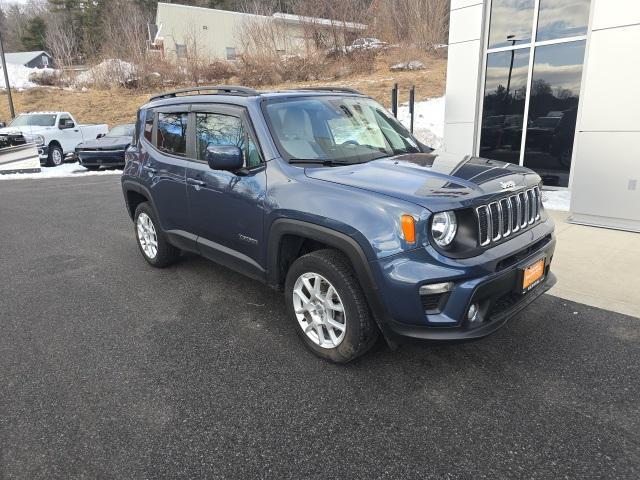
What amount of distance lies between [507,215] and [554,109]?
6236mm

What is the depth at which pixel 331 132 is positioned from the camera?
146 inches

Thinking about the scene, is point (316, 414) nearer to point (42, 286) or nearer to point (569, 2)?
point (42, 286)

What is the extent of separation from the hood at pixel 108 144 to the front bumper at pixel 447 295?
47.2 ft

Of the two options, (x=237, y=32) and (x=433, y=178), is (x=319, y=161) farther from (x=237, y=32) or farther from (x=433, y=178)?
(x=237, y=32)

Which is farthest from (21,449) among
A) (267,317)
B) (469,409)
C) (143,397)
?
(469,409)

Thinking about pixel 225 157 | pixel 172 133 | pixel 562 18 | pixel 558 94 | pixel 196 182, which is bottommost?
pixel 196 182

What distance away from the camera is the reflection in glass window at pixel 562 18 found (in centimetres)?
756

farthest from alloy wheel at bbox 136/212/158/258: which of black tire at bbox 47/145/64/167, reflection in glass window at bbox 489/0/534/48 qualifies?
black tire at bbox 47/145/64/167

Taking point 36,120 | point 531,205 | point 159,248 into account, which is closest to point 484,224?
point 531,205

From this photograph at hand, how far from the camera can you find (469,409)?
272 cm

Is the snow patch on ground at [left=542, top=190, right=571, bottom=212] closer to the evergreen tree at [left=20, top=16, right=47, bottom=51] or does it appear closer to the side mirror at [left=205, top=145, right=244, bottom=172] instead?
the side mirror at [left=205, top=145, right=244, bottom=172]

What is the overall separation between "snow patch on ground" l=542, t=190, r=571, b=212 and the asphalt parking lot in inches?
150

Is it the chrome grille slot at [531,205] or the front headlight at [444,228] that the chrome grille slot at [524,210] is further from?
the front headlight at [444,228]

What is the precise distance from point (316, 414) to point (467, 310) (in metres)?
1.05
